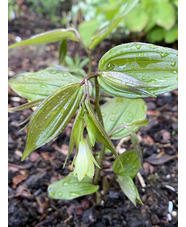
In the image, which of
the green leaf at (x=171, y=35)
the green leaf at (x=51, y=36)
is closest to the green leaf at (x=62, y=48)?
the green leaf at (x=51, y=36)

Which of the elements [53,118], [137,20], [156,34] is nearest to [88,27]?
[137,20]

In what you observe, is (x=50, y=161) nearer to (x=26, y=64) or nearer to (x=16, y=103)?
(x=16, y=103)

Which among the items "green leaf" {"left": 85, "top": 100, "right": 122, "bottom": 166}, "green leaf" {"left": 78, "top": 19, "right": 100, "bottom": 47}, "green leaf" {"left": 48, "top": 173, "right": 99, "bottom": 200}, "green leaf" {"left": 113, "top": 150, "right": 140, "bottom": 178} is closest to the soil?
"green leaf" {"left": 113, "top": 150, "right": 140, "bottom": 178}

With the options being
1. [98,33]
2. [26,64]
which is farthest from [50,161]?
[26,64]

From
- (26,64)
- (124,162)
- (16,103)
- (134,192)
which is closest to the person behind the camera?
(134,192)

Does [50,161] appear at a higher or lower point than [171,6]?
lower
